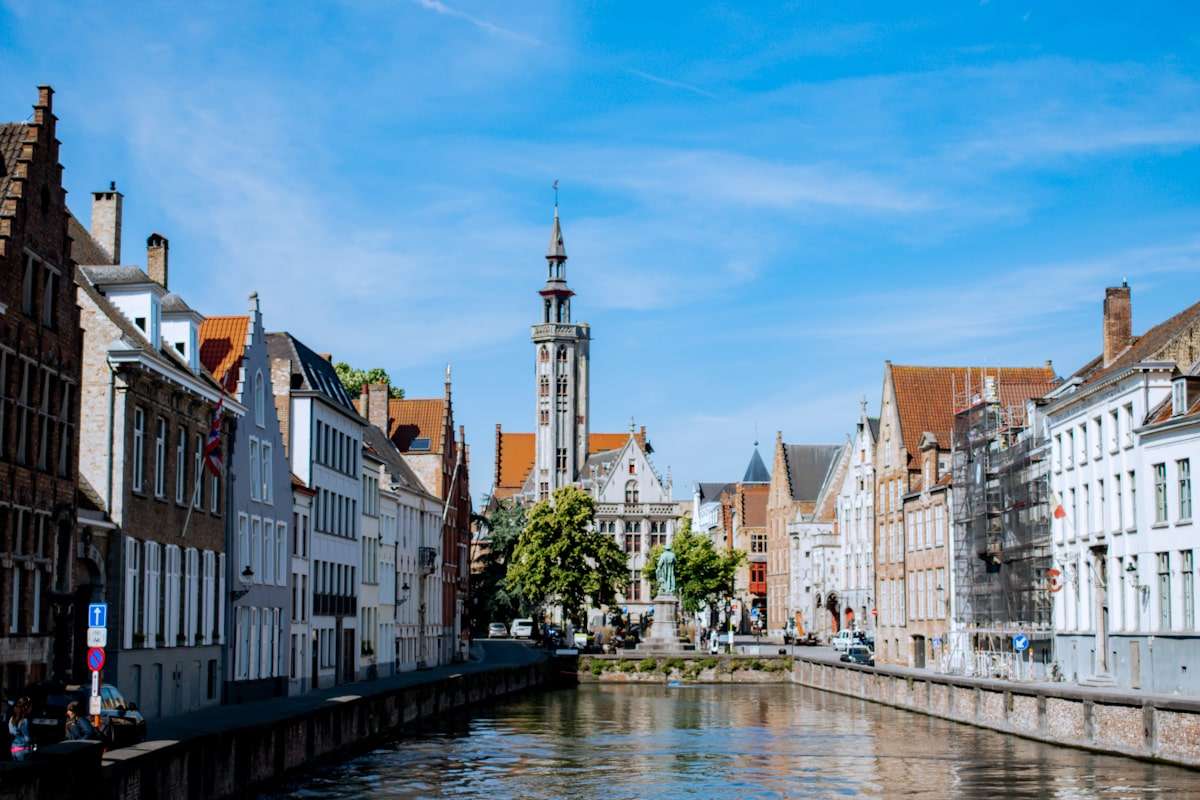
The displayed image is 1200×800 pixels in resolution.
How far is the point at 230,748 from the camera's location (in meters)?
30.0

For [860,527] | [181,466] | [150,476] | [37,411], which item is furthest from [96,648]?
[860,527]

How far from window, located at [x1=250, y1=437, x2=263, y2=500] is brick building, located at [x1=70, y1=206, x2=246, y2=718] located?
296 cm

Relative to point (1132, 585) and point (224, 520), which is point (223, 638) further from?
point (1132, 585)

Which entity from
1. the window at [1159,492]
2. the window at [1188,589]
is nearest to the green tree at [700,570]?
the window at [1159,492]

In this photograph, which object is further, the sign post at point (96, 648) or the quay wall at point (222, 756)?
the sign post at point (96, 648)

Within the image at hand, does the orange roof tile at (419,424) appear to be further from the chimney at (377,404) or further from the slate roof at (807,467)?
the slate roof at (807,467)

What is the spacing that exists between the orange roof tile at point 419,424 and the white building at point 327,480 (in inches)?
646

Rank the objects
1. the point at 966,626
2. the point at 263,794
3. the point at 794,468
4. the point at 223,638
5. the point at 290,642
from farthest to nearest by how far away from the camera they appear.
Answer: the point at 794,468 → the point at 966,626 → the point at 290,642 → the point at 223,638 → the point at 263,794

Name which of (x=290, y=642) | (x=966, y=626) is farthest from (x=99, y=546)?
(x=966, y=626)

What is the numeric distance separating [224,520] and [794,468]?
298 feet

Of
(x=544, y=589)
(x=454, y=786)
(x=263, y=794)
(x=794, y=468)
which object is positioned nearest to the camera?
(x=263, y=794)

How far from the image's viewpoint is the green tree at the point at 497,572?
4761 inches

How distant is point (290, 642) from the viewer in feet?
176

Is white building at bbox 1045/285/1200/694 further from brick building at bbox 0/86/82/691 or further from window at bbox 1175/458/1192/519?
brick building at bbox 0/86/82/691
